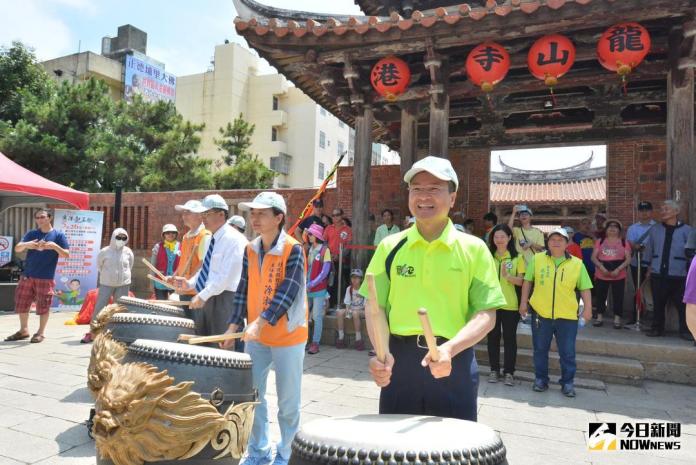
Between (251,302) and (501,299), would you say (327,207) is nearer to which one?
(251,302)

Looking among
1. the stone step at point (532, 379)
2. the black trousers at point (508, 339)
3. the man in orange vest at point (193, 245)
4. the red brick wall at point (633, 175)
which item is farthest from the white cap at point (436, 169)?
the red brick wall at point (633, 175)

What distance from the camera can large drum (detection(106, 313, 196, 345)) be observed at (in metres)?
3.35

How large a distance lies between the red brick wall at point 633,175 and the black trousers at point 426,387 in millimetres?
8529

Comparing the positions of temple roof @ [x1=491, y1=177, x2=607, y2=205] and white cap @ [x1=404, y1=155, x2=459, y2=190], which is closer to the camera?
white cap @ [x1=404, y1=155, x2=459, y2=190]

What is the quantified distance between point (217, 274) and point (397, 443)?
2.42 metres

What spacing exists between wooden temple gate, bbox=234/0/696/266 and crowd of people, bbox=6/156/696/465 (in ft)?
2.83

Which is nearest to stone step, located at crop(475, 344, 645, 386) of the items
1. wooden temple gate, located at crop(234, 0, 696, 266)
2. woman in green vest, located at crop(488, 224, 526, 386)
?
woman in green vest, located at crop(488, 224, 526, 386)

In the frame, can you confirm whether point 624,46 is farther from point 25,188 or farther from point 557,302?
point 25,188

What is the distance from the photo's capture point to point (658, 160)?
8.84 meters

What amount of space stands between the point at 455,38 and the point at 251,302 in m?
4.88

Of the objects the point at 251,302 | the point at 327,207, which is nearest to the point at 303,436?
the point at 251,302

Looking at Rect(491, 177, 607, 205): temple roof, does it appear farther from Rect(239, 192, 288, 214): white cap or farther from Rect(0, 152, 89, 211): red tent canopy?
Rect(239, 192, 288, 214): white cap

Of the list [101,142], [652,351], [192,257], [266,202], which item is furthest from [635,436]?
[101,142]

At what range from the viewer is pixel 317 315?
680 centimetres
